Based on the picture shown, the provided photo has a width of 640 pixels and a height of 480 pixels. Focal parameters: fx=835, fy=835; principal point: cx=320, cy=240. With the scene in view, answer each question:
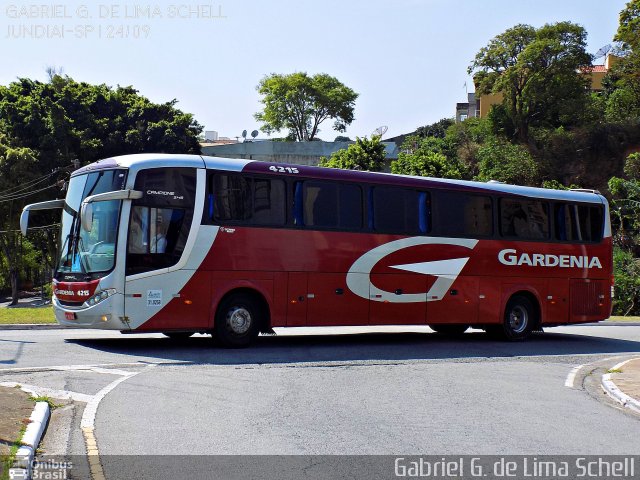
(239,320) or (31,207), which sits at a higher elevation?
(31,207)

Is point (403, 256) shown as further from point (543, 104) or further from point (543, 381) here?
point (543, 104)

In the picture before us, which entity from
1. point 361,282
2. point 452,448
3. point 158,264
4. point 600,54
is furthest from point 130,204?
point 600,54

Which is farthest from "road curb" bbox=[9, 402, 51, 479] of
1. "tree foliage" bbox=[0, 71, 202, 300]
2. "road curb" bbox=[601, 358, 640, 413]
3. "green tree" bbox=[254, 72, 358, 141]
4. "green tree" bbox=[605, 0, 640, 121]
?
"green tree" bbox=[254, 72, 358, 141]

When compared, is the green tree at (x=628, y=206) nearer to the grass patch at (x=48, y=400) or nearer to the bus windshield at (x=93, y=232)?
the bus windshield at (x=93, y=232)

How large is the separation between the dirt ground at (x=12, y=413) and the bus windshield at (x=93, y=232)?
4966 millimetres

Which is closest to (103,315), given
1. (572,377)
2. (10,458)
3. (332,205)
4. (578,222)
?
(332,205)

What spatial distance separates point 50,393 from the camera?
10578 mm

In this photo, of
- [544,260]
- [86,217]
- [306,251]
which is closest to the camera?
[86,217]

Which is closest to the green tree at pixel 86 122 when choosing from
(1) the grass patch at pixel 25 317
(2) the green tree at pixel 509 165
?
(2) the green tree at pixel 509 165

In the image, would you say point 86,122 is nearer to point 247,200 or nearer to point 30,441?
point 247,200

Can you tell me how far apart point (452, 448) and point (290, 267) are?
891 cm

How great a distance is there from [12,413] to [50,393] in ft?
6.26

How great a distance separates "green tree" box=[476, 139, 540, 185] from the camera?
53031 mm

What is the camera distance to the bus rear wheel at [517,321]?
20250 mm
